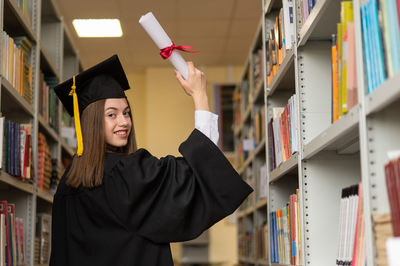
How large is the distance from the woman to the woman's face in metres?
0.04

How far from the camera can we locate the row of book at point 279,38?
96.4 inches

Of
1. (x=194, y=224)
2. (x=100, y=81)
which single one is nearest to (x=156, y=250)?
A: (x=194, y=224)

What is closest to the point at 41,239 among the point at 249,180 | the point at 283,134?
the point at 283,134

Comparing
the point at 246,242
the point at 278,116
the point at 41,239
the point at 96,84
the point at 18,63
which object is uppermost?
the point at 18,63

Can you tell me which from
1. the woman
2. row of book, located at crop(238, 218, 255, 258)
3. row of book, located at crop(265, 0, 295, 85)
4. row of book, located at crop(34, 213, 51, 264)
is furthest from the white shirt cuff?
row of book, located at crop(238, 218, 255, 258)

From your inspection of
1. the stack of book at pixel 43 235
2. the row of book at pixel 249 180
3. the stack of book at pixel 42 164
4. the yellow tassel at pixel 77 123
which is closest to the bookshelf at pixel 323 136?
the yellow tassel at pixel 77 123

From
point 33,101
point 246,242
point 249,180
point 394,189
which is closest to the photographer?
point 394,189

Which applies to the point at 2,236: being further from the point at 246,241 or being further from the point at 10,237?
the point at 246,241

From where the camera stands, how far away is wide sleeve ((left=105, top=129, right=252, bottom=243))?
7.01 ft

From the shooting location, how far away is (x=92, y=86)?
8.13 ft

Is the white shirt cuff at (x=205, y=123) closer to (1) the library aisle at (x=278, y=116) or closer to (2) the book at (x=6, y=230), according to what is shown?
(1) the library aisle at (x=278, y=116)

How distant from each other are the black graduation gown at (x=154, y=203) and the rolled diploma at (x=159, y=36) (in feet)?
0.96

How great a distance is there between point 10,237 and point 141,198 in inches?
36.3

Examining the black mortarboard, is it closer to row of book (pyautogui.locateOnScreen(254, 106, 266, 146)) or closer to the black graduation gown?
the black graduation gown
